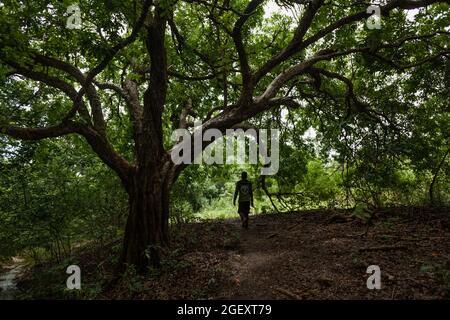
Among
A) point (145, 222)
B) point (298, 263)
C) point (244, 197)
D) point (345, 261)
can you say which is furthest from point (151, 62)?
point (345, 261)

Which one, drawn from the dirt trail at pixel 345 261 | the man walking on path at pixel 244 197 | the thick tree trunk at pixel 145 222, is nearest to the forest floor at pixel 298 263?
the dirt trail at pixel 345 261

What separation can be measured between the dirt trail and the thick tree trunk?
1.75 metres

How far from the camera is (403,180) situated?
1043 centimetres

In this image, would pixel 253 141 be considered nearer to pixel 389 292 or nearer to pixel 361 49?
pixel 361 49

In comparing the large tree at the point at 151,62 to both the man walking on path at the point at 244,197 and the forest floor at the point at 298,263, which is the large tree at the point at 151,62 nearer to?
the forest floor at the point at 298,263

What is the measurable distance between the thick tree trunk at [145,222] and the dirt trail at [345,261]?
1754mm

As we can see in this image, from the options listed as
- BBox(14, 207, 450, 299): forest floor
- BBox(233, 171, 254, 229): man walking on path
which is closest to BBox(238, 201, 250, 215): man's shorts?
BBox(233, 171, 254, 229): man walking on path

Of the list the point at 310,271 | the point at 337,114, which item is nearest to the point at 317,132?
the point at 337,114

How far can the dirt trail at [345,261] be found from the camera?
4566 millimetres

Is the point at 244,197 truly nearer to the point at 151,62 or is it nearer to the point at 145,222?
the point at 145,222

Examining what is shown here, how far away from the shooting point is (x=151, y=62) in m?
7.25

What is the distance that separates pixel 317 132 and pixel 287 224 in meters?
3.98

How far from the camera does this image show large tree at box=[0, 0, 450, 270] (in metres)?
5.79

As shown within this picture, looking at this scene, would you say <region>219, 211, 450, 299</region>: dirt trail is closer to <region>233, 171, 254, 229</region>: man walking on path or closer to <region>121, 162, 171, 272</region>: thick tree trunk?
<region>233, 171, 254, 229</region>: man walking on path
